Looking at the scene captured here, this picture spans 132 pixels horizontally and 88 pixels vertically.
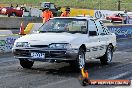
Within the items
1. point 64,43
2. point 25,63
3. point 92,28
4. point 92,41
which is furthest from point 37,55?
point 92,28

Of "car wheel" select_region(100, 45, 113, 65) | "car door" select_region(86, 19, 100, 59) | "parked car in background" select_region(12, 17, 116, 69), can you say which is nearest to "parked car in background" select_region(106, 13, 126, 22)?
"car wheel" select_region(100, 45, 113, 65)

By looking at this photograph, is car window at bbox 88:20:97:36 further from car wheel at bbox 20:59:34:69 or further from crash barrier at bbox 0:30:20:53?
crash barrier at bbox 0:30:20:53

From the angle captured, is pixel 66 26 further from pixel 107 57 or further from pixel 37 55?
pixel 107 57

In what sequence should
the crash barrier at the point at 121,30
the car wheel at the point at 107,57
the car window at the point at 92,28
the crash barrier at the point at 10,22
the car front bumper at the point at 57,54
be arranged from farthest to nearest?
Result: 1. the crash barrier at the point at 10,22
2. the crash barrier at the point at 121,30
3. the car wheel at the point at 107,57
4. the car window at the point at 92,28
5. the car front bumper at the point at 57,54

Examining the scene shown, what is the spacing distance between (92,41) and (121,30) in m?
20.2

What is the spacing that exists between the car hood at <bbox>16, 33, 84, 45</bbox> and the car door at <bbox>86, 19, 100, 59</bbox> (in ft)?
2.19

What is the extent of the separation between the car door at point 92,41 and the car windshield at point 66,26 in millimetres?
198

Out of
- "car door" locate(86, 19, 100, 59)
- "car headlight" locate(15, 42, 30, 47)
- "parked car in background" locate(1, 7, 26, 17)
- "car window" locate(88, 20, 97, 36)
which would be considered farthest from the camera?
"parked car in background" locate(1, 7, 26, 17)

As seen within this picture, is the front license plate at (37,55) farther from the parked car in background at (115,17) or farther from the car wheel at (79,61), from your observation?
the parked car in background at (115,17)

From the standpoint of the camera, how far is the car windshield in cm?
1224

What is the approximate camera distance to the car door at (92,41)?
12.2m

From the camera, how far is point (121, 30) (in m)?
32.4

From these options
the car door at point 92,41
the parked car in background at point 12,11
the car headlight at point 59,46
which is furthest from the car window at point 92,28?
the parked car in background at point 12,11

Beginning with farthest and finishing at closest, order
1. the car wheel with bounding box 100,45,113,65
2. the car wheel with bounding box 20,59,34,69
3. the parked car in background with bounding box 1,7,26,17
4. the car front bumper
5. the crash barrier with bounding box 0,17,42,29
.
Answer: the parked car in background with bounding box 1,7,26,17 → the crash barrier with bounding box 0,17,42,29 → the car wheel with bounding box 100,45,113,65 → the car wheel with bounding box 20,59,34,69 → the car front bumper
